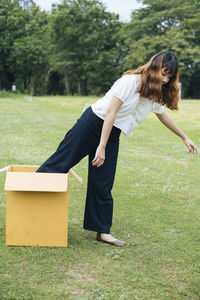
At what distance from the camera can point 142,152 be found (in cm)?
884

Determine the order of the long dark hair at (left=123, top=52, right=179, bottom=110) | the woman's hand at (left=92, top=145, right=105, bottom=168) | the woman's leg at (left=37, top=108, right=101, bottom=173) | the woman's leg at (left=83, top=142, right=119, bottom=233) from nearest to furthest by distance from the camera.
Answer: the long dark hair at (left=123, top=52, right=179, bottom=110) → the woman's hand at (left=92, top=145, right=105, bottom=168) → the woman's leg at (left=37, top=108, right=101, bottom=173) → the woman's leg at (left=83, top=142, right=119, bottom=233)

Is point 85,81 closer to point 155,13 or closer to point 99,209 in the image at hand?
point 155,13

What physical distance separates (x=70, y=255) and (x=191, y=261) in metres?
0.97

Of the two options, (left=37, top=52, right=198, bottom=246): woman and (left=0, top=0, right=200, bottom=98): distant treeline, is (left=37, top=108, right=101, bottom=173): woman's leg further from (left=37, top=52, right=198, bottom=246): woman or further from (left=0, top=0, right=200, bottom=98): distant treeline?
(left=0, top=0, right=200, bottom=98): distant treeline

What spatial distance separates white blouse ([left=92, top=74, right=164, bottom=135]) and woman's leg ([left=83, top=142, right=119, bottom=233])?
23 cm

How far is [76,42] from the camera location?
47844 millimetres

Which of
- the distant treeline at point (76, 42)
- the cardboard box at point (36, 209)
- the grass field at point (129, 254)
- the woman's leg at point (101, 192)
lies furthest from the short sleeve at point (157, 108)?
the distant treeline at point (76, 42)

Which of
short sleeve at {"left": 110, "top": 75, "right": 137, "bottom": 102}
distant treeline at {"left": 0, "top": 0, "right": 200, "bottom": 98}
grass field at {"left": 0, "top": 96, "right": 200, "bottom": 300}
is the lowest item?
grass field at {"left": 0, "top": 96, "right": 200, "bottom": 300}

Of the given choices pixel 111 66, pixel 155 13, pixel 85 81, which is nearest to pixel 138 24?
pixel 155 13

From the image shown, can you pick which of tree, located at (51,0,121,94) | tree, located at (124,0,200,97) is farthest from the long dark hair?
tree, located at (51,0,121,94)

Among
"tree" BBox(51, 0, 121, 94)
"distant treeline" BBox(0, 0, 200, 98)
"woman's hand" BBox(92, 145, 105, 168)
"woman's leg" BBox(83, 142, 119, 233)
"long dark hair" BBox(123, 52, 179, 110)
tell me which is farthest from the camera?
"tree" BBox(51, 0, 121, 94)

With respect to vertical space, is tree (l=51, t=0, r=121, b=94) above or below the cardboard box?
above

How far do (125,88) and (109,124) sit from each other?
0.30 meters

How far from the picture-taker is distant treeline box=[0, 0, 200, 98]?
42.4 metres
